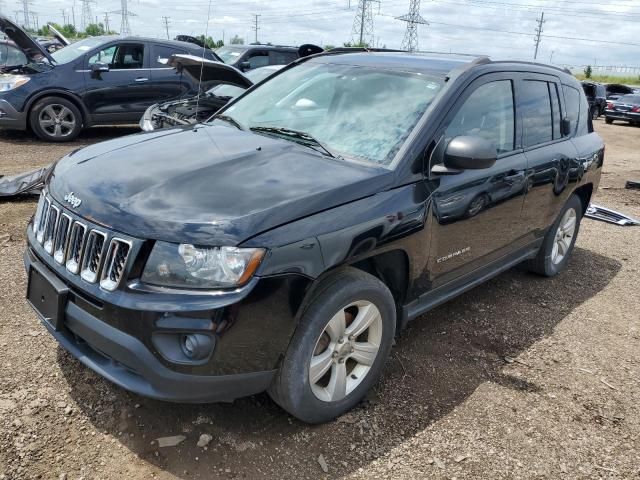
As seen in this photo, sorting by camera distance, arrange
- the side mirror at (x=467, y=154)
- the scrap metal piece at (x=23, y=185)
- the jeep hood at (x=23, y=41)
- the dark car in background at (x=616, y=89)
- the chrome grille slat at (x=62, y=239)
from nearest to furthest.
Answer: the chrome grille slat at (x=62, y=239) → the side mirror at (x=467, y=154) → the scrap metal piece at (x=23, y=185) → the jeep hood at (x=23, y=41) → the dark car in background at (x=616, y=89)

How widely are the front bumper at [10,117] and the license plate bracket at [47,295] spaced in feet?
24.9

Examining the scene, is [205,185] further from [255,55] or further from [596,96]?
[596,96]

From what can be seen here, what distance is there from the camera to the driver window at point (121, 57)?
9.84 metres

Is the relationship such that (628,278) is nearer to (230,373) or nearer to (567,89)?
(567,89)

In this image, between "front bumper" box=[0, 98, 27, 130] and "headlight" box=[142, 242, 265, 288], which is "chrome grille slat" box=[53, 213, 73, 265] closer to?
"headlight" box=[142, 242, 265, 288]

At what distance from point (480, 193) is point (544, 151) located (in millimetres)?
1034

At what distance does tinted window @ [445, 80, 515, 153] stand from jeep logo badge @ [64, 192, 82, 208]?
195 centimetres

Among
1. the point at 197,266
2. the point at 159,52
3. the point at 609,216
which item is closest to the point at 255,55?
the point at 159,52

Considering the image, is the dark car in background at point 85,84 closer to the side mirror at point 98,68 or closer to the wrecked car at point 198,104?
the side mirror at point 98,68

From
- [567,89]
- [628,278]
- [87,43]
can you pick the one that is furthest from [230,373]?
[87,43]

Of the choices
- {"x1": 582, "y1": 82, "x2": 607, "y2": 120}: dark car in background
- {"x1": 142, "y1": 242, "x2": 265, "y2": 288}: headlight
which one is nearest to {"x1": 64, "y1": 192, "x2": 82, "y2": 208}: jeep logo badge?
{"x1": 142, "y1": 242, "x2": 265, "y2": 288}: headlight

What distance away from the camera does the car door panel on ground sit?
3.96m

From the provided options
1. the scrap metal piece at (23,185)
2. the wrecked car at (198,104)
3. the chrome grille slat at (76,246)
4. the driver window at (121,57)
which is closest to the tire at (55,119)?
the driver window at (121,57)

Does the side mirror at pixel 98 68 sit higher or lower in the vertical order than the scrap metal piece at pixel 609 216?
higher
